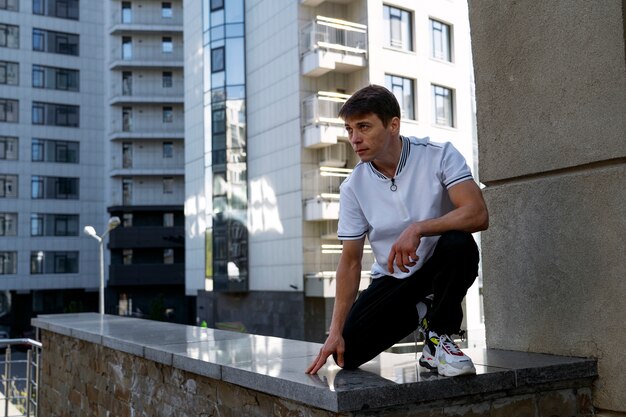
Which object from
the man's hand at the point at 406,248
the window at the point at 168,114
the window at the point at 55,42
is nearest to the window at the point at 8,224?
the window at the point at 55,42

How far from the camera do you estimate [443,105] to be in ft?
92.9

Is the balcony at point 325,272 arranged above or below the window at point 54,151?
below

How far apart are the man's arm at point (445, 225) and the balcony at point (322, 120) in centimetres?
2311

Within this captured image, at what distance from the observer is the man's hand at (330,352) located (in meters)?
3.15

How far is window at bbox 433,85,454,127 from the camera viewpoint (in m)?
28.0

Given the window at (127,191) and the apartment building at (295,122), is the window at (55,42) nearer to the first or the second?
the window at (127,191)

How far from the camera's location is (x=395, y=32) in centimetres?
2706

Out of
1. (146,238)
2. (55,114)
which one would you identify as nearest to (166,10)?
(55,114)

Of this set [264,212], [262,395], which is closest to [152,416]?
[262,395]

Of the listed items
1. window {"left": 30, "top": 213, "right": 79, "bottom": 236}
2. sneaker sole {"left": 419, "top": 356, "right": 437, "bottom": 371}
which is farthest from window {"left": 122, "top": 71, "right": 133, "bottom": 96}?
sneaker sole {"left": 419, "top": 356, "right": 437, "bottom": 371}

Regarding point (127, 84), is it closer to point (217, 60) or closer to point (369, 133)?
point (217, 60)

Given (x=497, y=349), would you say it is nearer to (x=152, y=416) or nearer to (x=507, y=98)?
(x=507, y=98)

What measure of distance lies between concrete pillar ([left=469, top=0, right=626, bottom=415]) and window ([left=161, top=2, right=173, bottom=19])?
47.4 metres

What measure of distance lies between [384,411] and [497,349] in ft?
4.15
